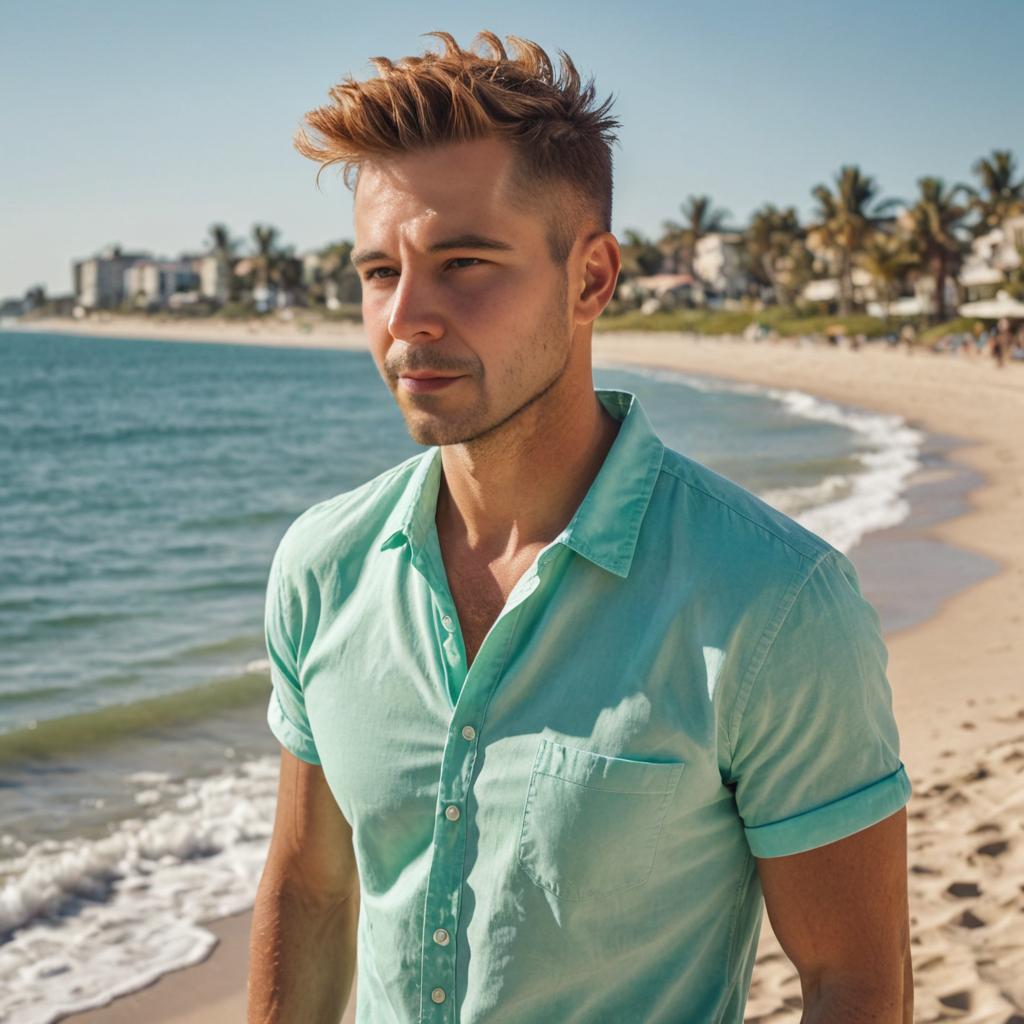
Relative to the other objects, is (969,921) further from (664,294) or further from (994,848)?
A: (664,294)

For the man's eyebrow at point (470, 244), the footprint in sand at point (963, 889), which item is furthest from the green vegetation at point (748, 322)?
the man's eyebrow at point (470, 244)

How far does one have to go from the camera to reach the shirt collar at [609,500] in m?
1.62

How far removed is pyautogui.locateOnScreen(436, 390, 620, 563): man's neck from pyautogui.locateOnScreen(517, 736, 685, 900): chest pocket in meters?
0.38

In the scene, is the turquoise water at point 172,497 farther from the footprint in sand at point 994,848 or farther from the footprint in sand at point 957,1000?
the footprint in sand at point 957,1000

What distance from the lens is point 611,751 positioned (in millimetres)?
1537

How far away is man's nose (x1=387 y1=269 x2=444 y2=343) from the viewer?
1.67 metres

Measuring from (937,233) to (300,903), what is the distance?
6666 cm

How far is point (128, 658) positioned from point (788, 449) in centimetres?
1764

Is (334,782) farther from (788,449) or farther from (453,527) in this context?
(788,449)

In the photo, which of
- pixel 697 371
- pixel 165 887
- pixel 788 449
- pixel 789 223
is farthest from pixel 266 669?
pixel 789 223

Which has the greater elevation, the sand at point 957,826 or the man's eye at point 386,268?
the man's eye at point 386,268

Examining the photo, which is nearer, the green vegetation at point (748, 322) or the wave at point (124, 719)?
the wave at point (124, 719)

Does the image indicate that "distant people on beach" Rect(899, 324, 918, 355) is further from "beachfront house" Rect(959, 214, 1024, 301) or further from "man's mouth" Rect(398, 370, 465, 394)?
"man's mouth" Rect(398, 370, 465, 394)

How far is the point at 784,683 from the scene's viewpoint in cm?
149
